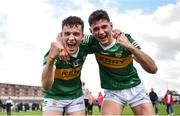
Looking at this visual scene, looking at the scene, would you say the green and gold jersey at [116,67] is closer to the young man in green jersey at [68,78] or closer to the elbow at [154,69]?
the young man in green jersey at [68,78]

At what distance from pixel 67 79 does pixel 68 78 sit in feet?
0.09

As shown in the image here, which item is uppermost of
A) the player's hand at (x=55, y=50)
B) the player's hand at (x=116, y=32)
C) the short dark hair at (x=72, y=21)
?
the short dark hair at (x=72, y=21)

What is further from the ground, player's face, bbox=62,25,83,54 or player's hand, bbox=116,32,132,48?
player's face, bbox=62,25,83,54

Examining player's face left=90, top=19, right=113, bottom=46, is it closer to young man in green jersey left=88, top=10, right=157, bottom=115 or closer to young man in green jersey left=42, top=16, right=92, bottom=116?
young man in green jersey left=88, top=10, right=157, bottom=115

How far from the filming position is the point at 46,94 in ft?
27.3

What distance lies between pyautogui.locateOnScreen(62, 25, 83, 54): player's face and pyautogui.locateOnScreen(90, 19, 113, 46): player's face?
30cm

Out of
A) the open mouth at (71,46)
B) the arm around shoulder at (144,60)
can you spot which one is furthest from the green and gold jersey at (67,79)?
the arm around shoulder at (144,60)

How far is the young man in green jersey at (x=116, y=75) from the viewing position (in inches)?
324

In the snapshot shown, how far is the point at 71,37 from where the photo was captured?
304 inches

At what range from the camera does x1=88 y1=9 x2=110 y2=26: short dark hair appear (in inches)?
323

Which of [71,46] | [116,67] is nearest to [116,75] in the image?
[116,67]

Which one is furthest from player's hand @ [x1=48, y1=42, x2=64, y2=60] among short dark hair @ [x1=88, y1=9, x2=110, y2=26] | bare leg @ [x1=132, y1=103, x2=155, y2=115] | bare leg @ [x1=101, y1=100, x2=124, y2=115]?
bare leg @ [x1=132, y1=103, x2=155, y2=115]

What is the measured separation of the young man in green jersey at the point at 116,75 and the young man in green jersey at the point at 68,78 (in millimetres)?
390

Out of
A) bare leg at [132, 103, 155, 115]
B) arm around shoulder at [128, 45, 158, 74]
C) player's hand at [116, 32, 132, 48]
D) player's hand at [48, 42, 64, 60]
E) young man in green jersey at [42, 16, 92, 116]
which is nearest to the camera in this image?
player's hand at [48, 42, 64, 60]
